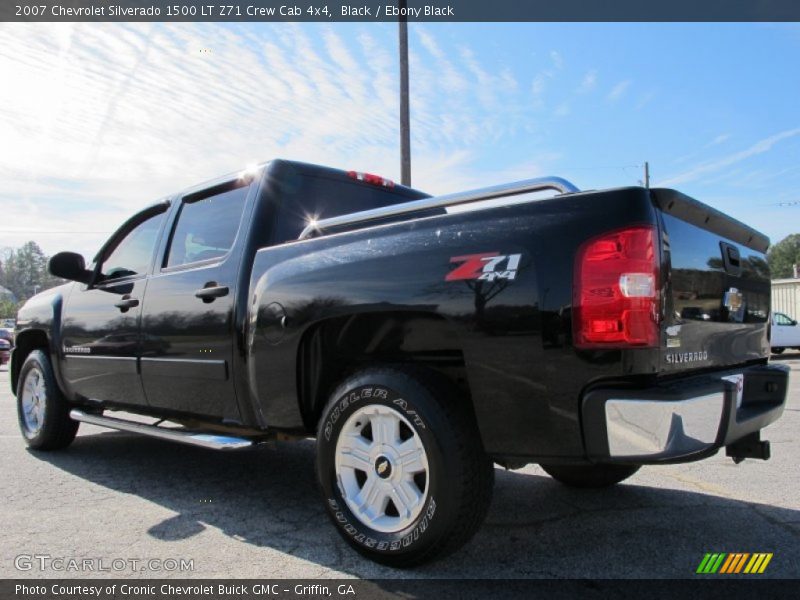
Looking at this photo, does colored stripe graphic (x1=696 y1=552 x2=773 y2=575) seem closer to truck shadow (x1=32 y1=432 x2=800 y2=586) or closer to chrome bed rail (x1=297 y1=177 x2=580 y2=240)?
truck shadow (x1=32 y1=432 x2=800 y2=586)

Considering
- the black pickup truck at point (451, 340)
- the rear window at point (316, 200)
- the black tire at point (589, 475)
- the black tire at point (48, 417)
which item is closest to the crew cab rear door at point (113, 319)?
the black pickup truck at point (451, 340)

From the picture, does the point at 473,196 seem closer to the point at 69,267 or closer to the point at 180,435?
the point at 180,435

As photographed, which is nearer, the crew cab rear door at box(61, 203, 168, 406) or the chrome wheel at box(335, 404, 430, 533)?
the chrome wheel at box(335, 404, 430, 533)

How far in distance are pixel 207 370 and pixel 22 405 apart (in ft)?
9.51

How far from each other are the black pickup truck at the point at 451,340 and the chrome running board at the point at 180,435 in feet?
0.07

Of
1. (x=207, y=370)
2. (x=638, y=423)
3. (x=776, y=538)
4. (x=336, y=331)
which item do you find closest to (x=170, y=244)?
(x=207, y=370)

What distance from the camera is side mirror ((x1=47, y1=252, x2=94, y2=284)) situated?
4.77m

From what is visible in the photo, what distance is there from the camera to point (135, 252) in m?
4.68

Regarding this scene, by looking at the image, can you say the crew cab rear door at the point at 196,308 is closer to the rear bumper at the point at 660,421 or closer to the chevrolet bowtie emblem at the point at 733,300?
the rear bumper at the point at 660,421

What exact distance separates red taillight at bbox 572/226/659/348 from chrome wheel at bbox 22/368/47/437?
459 cm

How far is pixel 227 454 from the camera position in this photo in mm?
5219

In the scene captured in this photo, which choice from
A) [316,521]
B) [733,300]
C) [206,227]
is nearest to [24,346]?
[206,227]

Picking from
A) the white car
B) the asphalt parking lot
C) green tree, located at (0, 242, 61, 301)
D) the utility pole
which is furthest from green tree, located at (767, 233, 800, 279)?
green tree, located at (0, 242, 61, 301)

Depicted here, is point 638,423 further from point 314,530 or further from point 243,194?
point 243,194
